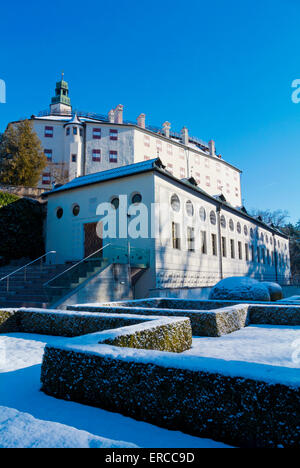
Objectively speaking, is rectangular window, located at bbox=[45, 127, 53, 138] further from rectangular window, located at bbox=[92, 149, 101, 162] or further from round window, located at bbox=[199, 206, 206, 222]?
round window, located at bbox=[199, 206, 206, 222]

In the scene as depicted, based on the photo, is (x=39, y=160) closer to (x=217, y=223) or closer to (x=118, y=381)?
(x=217, y=223)

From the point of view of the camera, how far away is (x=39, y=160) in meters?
30.6

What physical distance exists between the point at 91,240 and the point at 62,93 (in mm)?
55317

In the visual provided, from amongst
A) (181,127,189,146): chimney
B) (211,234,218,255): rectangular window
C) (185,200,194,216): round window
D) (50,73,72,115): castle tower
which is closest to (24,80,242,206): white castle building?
(181,127,189,146): chimney

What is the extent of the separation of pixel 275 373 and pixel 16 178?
30.4 m

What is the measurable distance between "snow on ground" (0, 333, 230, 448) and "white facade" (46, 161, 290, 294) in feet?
40.3

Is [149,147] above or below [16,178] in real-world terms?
above

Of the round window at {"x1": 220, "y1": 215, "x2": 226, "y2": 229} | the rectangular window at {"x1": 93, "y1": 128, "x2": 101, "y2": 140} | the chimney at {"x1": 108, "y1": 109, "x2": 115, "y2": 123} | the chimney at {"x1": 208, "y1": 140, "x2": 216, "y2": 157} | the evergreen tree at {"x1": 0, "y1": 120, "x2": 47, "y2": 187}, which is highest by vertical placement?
the chimney at {"x1": 108, "y1": 109, "x2": 115, "y2": 123}

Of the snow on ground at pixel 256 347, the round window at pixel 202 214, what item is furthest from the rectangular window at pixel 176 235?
the snow on ground at pixel 256 347

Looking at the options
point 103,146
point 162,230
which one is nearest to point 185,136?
point 103,146

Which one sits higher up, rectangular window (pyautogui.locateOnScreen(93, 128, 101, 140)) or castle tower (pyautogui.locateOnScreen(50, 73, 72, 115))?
castle tower (pyautogui.locateOnScreen(50, 73, 72, 115))

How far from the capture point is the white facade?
16703mm

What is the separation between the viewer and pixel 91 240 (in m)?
18.7
